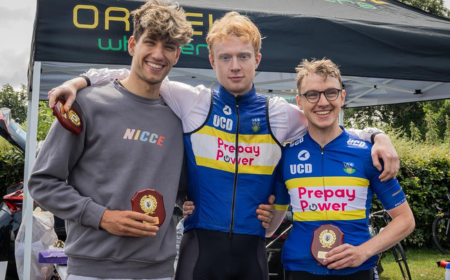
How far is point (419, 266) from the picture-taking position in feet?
24.5

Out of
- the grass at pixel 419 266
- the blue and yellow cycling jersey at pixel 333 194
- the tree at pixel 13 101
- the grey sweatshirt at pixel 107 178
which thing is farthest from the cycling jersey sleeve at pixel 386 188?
the tree at pixel 13 101

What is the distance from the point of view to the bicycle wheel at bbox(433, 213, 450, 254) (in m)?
8.87

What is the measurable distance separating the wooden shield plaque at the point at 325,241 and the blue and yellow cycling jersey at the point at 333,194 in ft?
0.23

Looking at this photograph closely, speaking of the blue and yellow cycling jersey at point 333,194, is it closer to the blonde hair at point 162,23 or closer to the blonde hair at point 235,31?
the blonde hair at point 235,31

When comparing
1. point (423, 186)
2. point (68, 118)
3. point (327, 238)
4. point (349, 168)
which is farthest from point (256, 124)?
point (423, 186)

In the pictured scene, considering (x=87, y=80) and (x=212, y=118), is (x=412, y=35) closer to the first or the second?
(x=212, y=118)

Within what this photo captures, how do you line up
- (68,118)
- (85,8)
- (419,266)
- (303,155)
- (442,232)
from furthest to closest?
(442,232) < (419,266) < (85,8) < (303,155) < (68,118)

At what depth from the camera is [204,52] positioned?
3.28 m

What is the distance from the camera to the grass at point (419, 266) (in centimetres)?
663

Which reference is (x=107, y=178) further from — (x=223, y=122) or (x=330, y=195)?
(x=330, y=195)

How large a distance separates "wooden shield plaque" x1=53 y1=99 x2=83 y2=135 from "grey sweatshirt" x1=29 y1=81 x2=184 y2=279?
45 millimetres

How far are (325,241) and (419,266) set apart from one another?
655 centimetres

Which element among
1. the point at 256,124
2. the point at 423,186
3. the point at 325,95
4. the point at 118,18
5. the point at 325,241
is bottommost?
the point at 423,186

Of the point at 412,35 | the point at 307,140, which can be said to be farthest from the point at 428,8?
the point at 307,140
